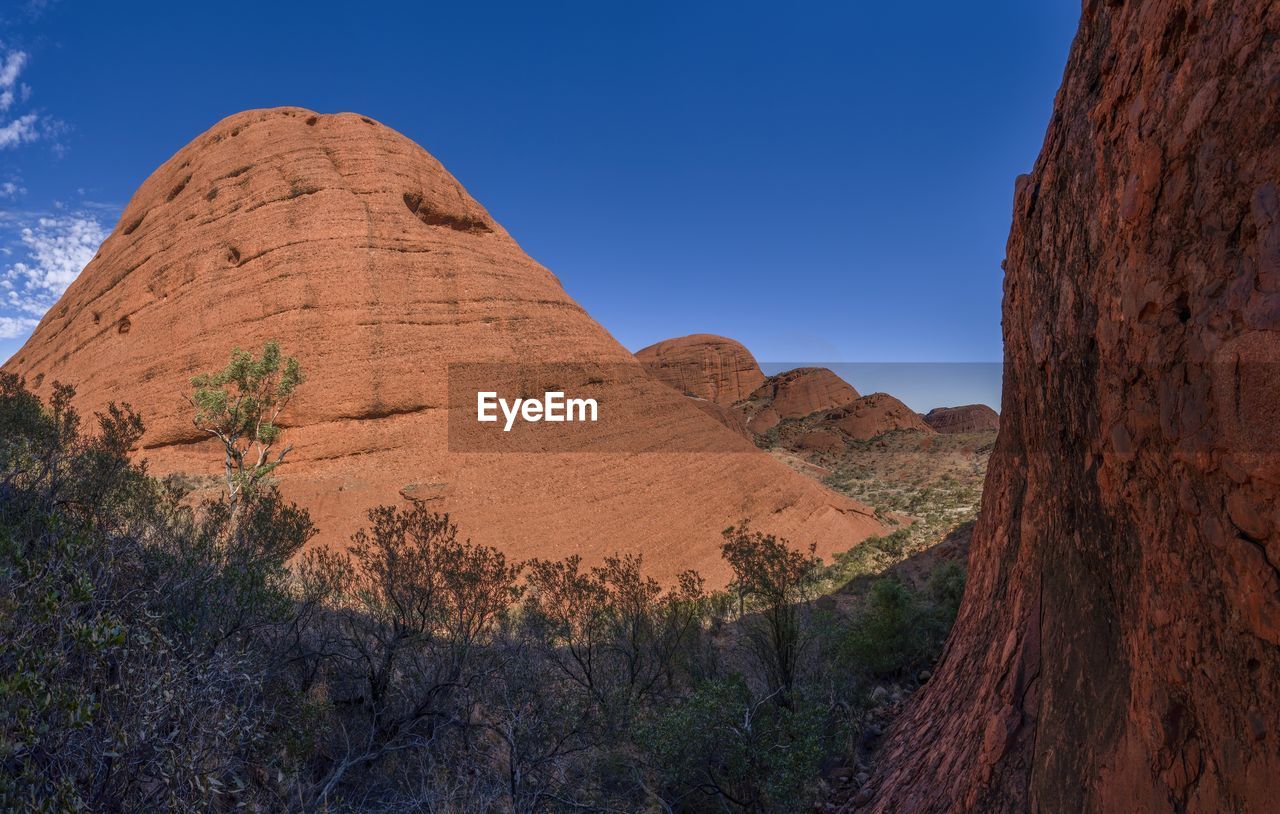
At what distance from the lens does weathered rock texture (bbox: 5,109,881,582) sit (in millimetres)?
21094

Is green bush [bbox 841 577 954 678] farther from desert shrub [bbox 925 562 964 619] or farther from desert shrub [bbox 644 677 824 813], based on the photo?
desert shrub [bbox 644 677 824 813]

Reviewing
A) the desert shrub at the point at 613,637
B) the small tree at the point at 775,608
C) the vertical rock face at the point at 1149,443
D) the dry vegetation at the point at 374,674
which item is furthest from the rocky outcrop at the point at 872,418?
the vertical rock face at the point at 1149,443

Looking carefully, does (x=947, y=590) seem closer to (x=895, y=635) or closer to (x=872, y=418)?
(x=895, y=635)

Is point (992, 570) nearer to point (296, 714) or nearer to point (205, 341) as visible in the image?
point (296, 714)

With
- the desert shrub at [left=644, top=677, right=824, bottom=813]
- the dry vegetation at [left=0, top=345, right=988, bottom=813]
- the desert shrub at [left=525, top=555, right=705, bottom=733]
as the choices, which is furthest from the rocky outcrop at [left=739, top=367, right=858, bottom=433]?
the desert shrub at [left=644, top=677, right=824, bottom=813]

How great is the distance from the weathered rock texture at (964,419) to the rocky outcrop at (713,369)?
28.9 metres

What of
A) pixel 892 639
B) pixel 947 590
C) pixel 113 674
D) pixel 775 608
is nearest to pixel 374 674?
pixel 113 674

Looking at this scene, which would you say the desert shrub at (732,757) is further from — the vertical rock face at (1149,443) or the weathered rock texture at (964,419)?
the weathered rock texture at (964,419)

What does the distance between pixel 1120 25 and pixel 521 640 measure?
11511 mm

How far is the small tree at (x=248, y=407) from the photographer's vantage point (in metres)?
19.6

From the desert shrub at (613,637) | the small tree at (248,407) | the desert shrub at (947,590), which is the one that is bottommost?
the desert shrub at (613,637)

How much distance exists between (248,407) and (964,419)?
90843mm

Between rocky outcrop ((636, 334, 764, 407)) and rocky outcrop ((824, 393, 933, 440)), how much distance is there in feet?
67.3

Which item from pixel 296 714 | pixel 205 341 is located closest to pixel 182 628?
pixel 296 714
